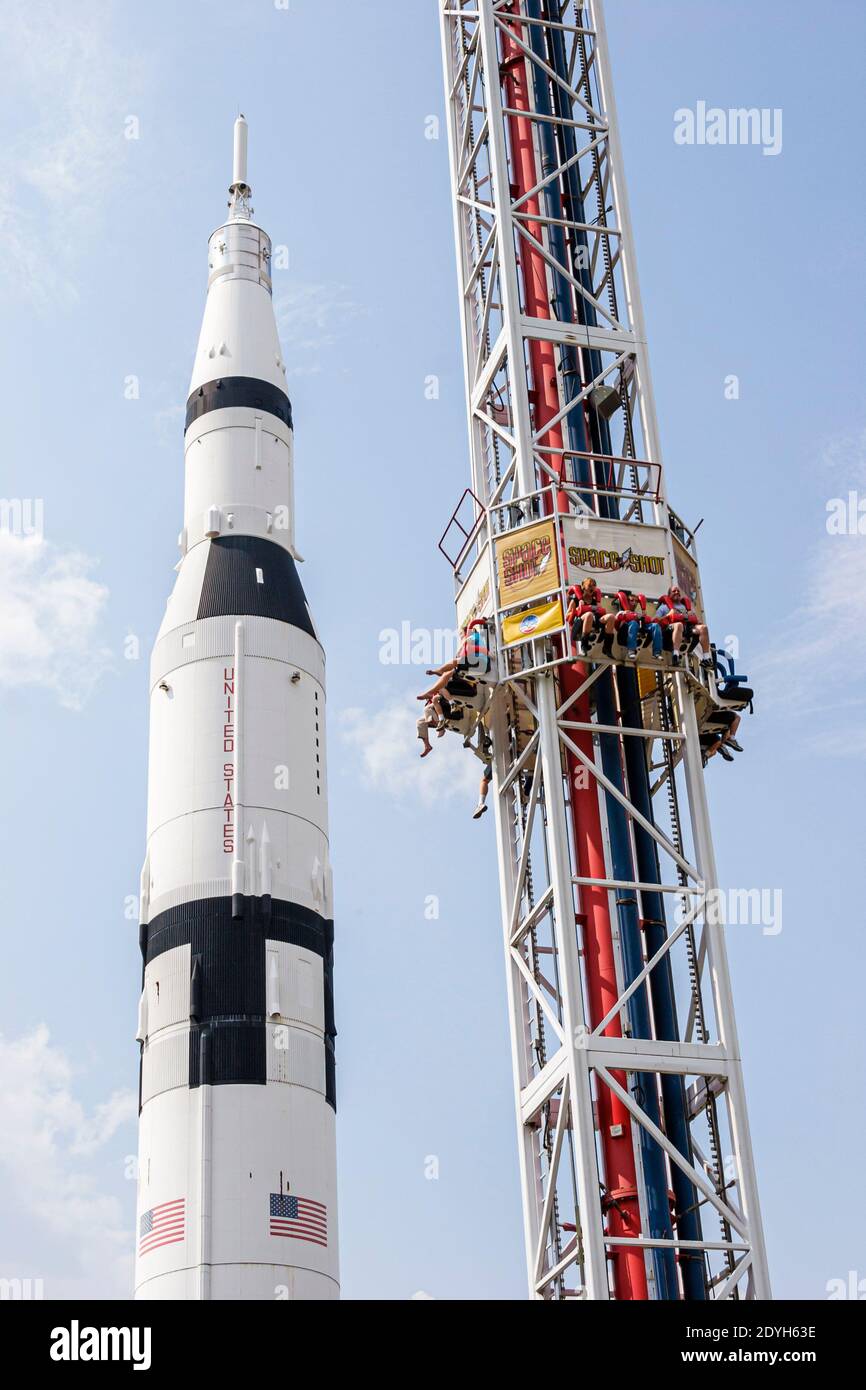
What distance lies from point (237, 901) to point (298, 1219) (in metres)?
5.28

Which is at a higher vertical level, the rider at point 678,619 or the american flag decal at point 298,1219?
the rider at point 678,619

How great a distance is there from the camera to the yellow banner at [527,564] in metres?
26.5

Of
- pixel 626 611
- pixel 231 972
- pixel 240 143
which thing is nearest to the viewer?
pixel 626 611

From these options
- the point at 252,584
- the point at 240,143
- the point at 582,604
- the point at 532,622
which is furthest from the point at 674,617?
the point at 240,143

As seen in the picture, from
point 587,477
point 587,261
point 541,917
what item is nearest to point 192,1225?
point 541,917

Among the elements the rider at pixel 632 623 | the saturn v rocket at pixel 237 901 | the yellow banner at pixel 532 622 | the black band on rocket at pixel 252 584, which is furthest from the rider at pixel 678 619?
the black band on rocket at pixel 252 584

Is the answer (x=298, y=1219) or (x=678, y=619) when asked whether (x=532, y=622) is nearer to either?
(x=678, y=619)

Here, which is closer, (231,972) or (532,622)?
(532,622)

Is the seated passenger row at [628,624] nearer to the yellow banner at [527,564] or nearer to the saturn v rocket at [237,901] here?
the yellow banner at [527,564]

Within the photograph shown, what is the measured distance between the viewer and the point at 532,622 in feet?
86.4

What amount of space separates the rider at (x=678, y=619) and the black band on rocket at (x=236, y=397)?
11962 mm

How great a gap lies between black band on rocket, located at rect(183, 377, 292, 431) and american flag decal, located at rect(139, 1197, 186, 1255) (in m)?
15.8
